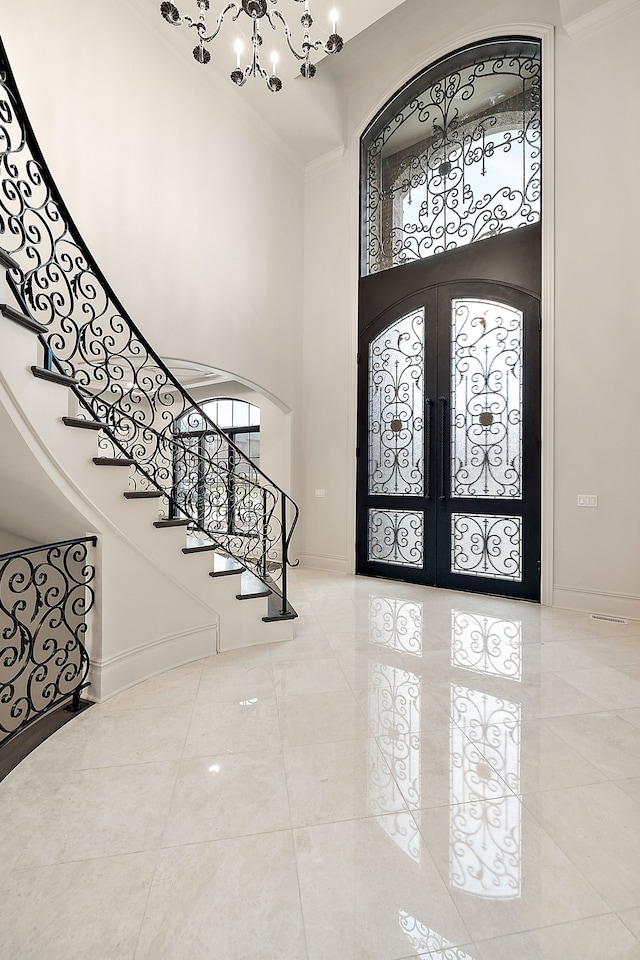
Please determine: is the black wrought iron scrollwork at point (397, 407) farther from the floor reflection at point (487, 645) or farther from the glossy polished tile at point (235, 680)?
the glossy polished tile at point (235, 680)

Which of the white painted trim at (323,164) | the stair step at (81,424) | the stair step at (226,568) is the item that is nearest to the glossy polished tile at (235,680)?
the stair step at (226,568)

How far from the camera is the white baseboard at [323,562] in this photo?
6.39 m

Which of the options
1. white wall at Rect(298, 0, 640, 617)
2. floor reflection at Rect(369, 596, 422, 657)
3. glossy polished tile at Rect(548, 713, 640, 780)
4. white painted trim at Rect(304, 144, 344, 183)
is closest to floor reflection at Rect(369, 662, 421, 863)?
floor reflection at Rect(369, 596, 422, 657)

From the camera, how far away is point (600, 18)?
4.62m

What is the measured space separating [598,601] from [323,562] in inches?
128

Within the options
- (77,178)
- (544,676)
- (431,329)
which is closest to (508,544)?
(544,676)

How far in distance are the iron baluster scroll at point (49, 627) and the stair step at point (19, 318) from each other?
1.06 meters

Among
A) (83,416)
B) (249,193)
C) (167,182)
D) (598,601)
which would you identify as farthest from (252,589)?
(249,193)

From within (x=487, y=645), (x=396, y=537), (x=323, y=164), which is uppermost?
(x=323, y=164)

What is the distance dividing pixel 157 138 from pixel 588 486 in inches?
216

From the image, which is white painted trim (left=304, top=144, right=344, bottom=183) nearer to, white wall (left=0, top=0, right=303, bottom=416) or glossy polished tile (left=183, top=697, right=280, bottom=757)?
white wall (left=0, top=0, right=303, bottom=416)

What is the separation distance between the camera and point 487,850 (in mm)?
1646

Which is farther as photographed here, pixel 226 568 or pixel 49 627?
pixel 49 627

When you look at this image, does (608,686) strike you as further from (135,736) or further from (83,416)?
(83,416)
